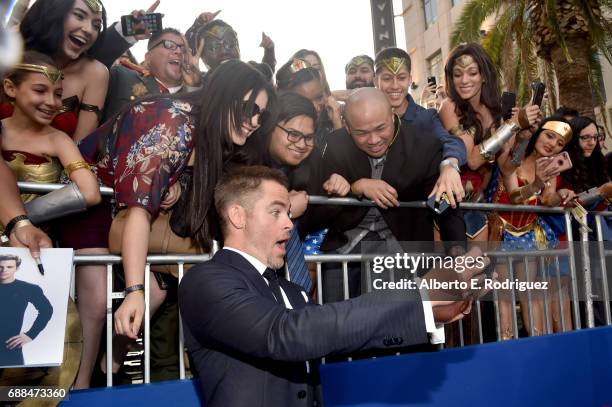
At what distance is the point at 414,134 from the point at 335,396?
5.41 ft

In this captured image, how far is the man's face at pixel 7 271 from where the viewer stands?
2.26 metres

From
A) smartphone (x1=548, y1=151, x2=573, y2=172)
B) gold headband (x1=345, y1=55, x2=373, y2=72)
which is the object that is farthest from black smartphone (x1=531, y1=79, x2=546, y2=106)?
gold headband (x1=345, y1=55, x2=373, y2=72)

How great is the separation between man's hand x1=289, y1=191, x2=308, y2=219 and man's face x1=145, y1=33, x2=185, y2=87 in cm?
140

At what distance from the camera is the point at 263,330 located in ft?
6.06

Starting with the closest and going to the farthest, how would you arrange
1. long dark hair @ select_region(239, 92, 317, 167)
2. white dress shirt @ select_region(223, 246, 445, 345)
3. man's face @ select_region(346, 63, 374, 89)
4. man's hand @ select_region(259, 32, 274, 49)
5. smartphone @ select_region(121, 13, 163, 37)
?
white dress shirt @ select_region(223, 246, 445, 345) → long dark hair @ select_region(239, 92, 317, 167) → smartphone @ select_region(121, 13, 163, 37) → man's hand @ select_region(259, 32, 274, 49) → man's face @ select_region(346, 63, 374, 89)

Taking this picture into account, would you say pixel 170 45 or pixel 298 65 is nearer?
pixel 170 45

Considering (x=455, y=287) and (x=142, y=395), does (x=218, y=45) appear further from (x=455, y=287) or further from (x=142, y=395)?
(x=455, y=287)

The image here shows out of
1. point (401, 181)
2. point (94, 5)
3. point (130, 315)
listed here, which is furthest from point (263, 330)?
point (94, 5)

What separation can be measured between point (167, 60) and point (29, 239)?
2032 mm

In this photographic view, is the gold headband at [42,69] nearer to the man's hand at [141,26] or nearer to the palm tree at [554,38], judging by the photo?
the man's hand at [141,26]

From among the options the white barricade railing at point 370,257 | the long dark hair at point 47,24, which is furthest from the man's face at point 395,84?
the long dark hair at point 47,24

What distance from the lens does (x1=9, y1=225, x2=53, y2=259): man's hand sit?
2.30 meters

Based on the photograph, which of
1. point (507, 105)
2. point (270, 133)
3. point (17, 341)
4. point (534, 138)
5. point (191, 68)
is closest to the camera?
point (17, 341)

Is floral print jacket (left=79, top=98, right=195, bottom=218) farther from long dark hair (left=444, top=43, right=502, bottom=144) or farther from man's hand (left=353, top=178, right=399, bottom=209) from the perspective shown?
long dark hair (left=444, top=43, right=502, bottom=144)
